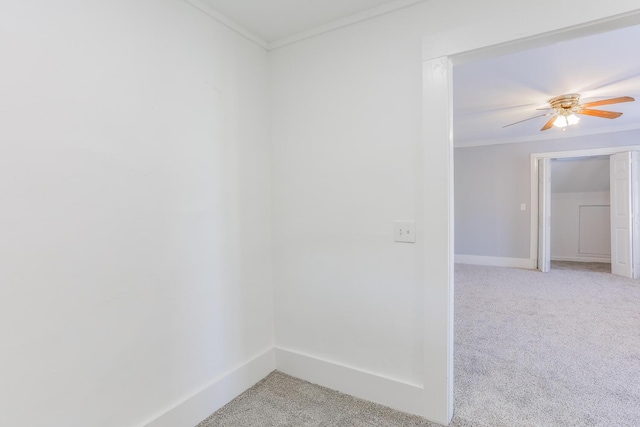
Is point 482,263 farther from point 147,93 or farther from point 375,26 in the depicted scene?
point 147,93

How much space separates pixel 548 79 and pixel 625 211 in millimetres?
3272

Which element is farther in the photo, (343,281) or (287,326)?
(287,326)

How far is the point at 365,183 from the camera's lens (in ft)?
6.23

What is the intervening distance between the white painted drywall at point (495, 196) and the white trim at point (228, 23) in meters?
4.93

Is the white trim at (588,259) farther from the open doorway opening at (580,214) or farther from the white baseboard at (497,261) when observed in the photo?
the white baseboard at (497,261)

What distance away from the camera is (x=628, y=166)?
185 inches

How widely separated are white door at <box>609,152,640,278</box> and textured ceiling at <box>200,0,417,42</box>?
506 centimetres

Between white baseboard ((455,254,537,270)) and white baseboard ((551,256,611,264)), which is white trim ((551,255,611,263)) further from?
white baseboard ((455,254,537,270))

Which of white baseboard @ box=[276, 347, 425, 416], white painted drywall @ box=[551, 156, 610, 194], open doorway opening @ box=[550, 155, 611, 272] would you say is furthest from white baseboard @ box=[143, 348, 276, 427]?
white painted drywall @ box=[551, 156, 610, 194]

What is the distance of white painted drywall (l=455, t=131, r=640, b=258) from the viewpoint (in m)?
5.49

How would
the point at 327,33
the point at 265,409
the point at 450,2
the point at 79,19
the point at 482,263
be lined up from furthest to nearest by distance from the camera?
the point at 482,263 < the point at 327,33 < the point at 265,409 < the point at 450,2 < the point at 79,19

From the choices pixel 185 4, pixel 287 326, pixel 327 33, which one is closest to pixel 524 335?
pixel 287 326

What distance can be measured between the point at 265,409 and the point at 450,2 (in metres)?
2.37

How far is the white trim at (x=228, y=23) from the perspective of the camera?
1.72 m
